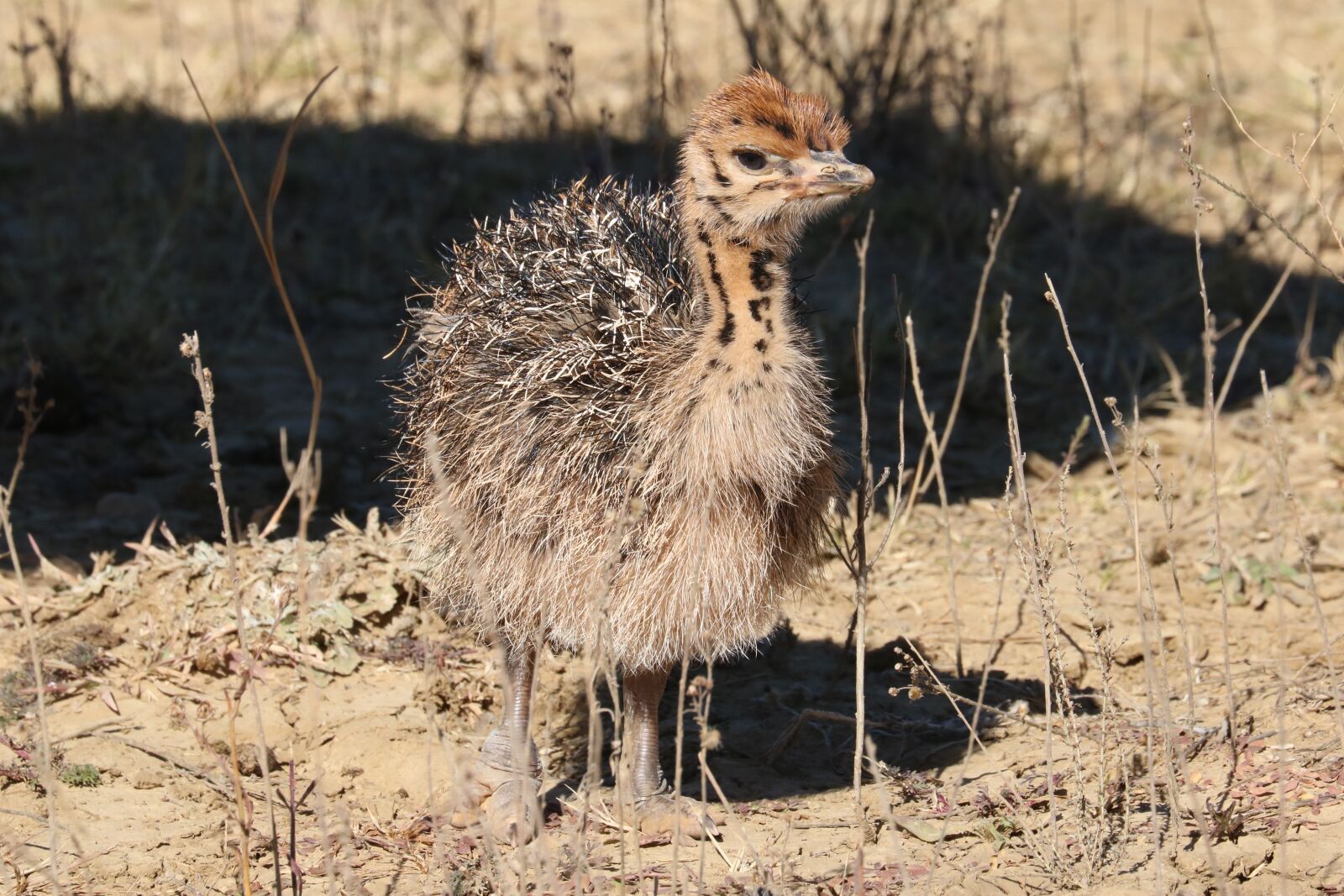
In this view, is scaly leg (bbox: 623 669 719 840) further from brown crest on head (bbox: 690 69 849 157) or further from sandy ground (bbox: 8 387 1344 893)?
brown crest on head (bbox: 690 69 849 157)

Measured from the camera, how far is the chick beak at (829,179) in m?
3.93

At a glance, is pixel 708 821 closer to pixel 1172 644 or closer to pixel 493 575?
pixel 493 575

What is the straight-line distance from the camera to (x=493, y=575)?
428cm

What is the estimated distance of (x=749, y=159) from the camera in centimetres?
403

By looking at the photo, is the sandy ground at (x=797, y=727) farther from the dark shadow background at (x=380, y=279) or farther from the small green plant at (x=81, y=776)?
the dark shadow background at (x=380, y=279)

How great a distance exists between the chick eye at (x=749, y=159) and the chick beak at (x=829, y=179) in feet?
0.32

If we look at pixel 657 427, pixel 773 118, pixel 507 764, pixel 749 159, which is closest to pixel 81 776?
pixel 507 764

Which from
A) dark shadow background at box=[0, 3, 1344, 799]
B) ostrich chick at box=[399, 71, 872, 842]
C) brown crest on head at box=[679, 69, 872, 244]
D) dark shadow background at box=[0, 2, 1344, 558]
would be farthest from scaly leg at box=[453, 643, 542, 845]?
dark shadow background at box=[0, 2, 1344, 558]

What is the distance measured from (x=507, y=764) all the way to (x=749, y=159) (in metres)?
1.87

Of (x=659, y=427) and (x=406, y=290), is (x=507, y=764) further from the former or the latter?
(x=406, y=290)

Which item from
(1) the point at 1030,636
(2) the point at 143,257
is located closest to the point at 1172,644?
(1) the point at 1030,636

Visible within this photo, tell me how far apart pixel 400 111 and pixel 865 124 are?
2.83 metres

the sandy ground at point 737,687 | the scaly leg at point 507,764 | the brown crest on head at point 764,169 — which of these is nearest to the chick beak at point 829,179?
the brown crest on head at point 764,169

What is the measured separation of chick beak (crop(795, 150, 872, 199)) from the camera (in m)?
3.93
